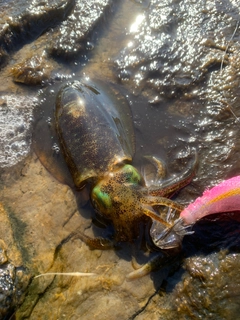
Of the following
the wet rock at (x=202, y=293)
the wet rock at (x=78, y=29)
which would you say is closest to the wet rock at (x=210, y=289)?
the wet rock at (x=202, y=293)

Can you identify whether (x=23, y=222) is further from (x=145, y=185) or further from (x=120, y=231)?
(x=145, y=185)

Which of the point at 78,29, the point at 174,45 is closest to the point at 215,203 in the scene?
the point at 174,45

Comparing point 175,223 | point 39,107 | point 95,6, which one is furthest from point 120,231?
point 95,6

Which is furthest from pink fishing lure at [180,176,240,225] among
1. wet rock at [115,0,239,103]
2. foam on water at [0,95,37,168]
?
foam on water at [0,95,37,168]

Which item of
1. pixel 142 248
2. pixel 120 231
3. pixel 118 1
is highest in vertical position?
pixel 118 1

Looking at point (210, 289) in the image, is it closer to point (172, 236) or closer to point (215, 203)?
point (172, 236)

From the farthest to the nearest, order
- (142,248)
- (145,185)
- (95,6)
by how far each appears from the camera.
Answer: (95,6) → (145,185) → (142,248)
